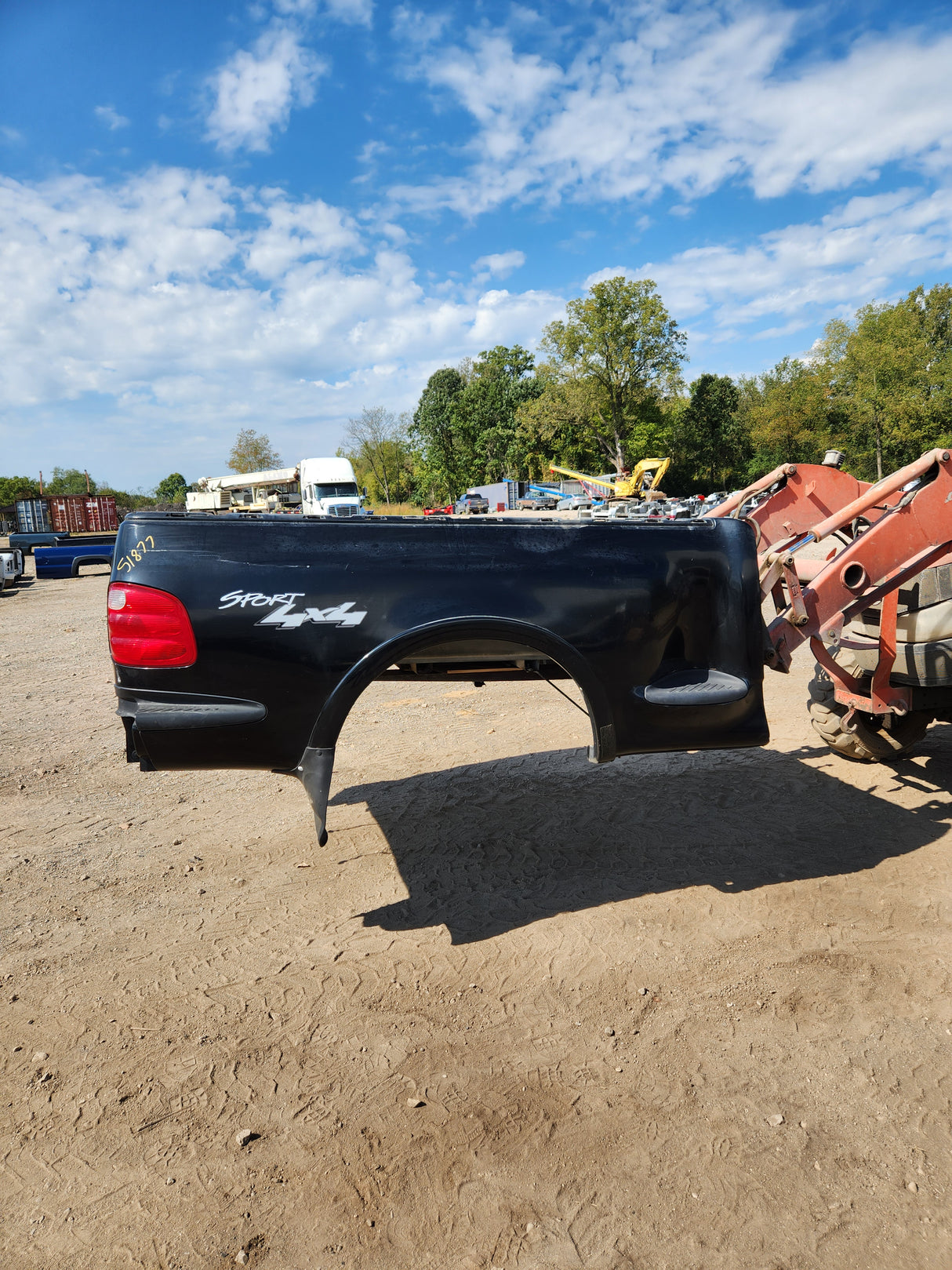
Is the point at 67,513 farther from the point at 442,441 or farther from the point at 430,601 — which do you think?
the point at 430,601

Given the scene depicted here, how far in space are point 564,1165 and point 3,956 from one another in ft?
8.18

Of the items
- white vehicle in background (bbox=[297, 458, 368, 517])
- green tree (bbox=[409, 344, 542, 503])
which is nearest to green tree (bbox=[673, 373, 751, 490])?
green tree (bbox=[409, 344, 542, 503])

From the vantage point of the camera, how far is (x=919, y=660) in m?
4.25

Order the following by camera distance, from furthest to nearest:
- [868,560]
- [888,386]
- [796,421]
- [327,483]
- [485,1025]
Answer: [796,421], [888,386], [327,483], [868,560], [485,1025]

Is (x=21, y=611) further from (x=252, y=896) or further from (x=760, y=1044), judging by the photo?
(x=760, y=1044)

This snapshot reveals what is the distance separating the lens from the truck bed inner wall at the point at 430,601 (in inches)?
121

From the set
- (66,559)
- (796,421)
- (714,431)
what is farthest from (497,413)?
(66,559)

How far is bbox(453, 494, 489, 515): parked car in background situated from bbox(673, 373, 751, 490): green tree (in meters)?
A: 18.5

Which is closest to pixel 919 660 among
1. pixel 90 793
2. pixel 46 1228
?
pixel 46 1228

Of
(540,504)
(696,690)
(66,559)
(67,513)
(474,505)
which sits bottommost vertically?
(696,690)

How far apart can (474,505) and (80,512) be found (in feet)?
77.7

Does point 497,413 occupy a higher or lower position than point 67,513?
higher

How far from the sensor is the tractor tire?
484 cm

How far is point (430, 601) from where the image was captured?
321 cm
